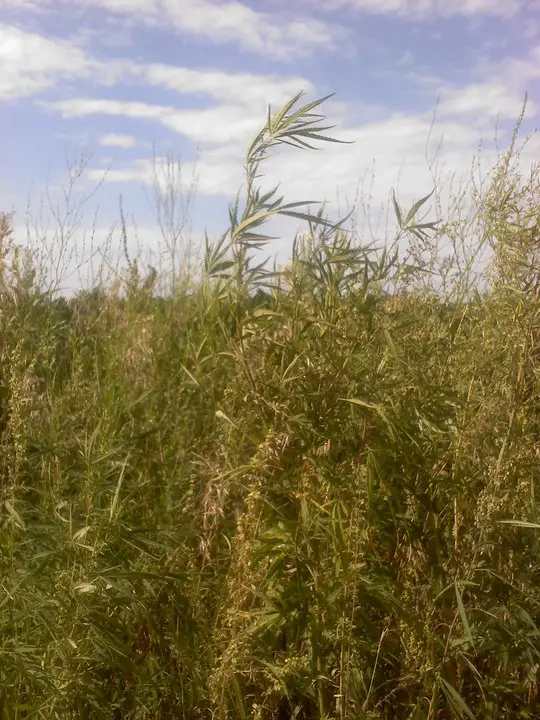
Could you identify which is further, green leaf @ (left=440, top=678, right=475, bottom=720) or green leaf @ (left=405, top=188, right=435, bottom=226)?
green leaf @ (left=405, top=188, right=435, bottom=226)

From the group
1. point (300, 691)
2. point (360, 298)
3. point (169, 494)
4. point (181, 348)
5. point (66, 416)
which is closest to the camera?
point (300, 691)

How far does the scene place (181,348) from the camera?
3.54m

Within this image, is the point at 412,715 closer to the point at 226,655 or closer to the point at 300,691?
the point at 300,691

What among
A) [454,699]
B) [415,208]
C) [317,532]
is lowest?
[454,699]

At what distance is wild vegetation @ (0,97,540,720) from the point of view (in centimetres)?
223

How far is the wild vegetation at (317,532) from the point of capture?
7.32ft

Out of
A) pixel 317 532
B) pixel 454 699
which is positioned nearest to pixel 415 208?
pixel 317 532

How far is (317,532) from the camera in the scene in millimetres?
2342

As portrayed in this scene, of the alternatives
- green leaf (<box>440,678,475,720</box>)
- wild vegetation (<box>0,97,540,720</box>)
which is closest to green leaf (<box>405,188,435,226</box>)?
wild vegetation (<box>0,97,540,720</box>)

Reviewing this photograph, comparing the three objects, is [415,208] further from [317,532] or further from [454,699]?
[454,699]

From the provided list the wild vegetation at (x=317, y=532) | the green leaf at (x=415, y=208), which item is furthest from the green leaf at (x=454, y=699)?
the green leaf at (x=415, y=208)

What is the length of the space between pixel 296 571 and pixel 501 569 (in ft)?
2.09

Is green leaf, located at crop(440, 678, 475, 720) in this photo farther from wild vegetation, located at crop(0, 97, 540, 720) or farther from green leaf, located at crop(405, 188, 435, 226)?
green leaf, located at crop(405, 188, 435, 226)

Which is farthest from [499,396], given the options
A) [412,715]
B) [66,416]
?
[66,416]
